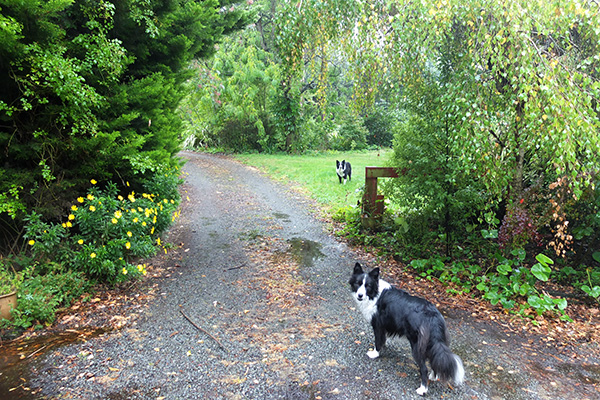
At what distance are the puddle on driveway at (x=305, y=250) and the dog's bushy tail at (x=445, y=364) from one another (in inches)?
118

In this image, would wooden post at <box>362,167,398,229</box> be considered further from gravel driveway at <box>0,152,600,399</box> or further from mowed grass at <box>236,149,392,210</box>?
gravel driveway at <box>0,152,600,399</box>

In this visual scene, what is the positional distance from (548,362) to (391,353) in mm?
1489

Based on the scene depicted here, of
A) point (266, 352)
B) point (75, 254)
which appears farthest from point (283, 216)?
point (266, 352)

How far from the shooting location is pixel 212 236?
22.4 feet

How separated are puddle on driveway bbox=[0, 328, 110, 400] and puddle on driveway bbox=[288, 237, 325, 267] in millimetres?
2969

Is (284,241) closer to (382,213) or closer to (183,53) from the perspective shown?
(382,213)

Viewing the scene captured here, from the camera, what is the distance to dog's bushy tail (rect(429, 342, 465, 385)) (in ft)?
8.62

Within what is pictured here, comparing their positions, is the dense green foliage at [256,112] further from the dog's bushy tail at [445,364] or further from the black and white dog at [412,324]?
the dog's bushy tail at [445,364]

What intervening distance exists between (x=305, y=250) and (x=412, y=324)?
338 centimetres

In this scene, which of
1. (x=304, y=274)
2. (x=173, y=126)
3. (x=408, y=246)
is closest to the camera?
(x=304, y=274)

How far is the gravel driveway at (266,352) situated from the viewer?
2920mm

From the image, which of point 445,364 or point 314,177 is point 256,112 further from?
point 445,364

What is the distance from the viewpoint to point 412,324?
2.94 meters

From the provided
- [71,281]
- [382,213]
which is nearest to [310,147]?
[382,213]
